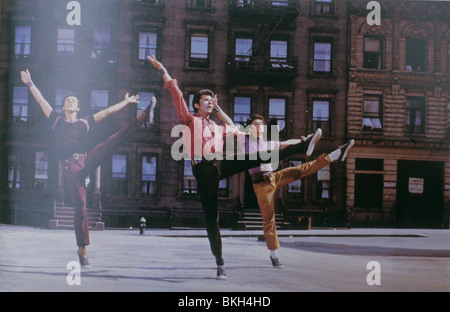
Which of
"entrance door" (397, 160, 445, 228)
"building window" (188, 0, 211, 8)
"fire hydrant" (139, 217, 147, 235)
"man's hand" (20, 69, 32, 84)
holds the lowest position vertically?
"fire hydrant" (139, 217, 147, 235)

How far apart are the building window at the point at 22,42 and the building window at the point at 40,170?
5.02 feet

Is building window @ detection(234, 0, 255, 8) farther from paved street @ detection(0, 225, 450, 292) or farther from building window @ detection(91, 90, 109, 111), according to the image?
paved street @ detection(0, 225, 450, 292)

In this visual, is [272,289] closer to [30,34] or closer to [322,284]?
[322,284]

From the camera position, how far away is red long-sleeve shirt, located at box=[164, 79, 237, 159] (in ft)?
21.6

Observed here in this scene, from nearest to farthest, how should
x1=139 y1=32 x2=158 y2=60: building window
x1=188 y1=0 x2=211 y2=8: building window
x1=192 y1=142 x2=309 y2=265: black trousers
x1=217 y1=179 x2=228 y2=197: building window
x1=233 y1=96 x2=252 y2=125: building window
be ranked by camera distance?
Answer: x1=192 y1=142 x2=309 y2=265: black trousers, x1=217 y1=179 x2=228 y2=197: building window, x1=233 y1=96 x2=252 y2=125: building window, x1=139 y1=32 x2=158 y2=60: building window, x1=188 y1=0 x2=211 y2=8: building window

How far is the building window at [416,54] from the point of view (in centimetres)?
823

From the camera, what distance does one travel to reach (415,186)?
28.2 ft

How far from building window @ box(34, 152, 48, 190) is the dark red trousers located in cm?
105

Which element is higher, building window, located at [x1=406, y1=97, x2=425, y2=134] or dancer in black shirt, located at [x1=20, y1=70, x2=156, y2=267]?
building window, located at [x1=406, y1=97, x2=425, y2=134]

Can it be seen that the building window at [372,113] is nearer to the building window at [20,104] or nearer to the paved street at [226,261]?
the paved street at [226,261]

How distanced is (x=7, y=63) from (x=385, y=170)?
584 centimetres

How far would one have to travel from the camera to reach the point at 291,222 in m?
8.63

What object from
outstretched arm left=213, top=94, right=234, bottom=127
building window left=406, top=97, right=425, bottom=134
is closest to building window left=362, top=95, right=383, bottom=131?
building window left=406, top=97, right=425, bottom=134

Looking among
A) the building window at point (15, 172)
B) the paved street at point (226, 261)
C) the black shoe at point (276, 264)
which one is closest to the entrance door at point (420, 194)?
the paved street at point (226, 261)
